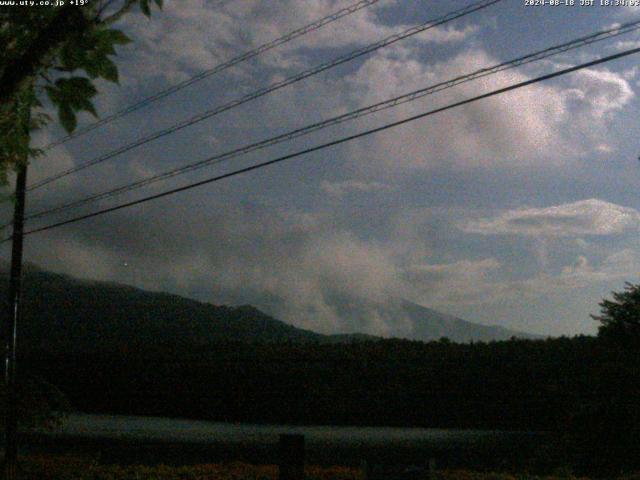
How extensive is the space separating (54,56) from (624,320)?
601 inches

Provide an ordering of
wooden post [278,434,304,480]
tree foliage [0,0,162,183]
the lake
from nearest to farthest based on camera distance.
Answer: tree foliage [0,0,162,183] → wooden post [278,434,304,480] → the lake

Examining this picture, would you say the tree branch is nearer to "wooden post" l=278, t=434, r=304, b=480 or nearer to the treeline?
"wooden post" l=278, t=434, r=304, b=480

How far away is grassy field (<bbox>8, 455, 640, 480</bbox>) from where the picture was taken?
1359cm

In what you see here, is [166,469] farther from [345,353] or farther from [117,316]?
[117,316]

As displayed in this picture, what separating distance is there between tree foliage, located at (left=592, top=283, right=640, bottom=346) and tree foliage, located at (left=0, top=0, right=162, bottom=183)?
14.7 m

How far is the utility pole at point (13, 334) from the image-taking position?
14.4 metres

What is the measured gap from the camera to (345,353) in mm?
30938

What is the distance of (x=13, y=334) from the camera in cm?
1573

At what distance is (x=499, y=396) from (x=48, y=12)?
996 inches

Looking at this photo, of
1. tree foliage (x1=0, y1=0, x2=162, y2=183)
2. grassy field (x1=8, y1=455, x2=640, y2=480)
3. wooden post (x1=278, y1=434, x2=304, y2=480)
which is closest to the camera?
tree foliage (x1=0, y1=0, x2=162, y2=183)

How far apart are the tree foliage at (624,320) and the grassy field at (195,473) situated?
374 centimetres

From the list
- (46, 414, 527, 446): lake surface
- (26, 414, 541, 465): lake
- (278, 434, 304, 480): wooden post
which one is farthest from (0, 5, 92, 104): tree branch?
(46, 414, 527, 446): lake surface

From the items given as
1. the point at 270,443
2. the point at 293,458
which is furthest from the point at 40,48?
the point at 270,443

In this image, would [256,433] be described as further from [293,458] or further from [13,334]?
[293,458]
